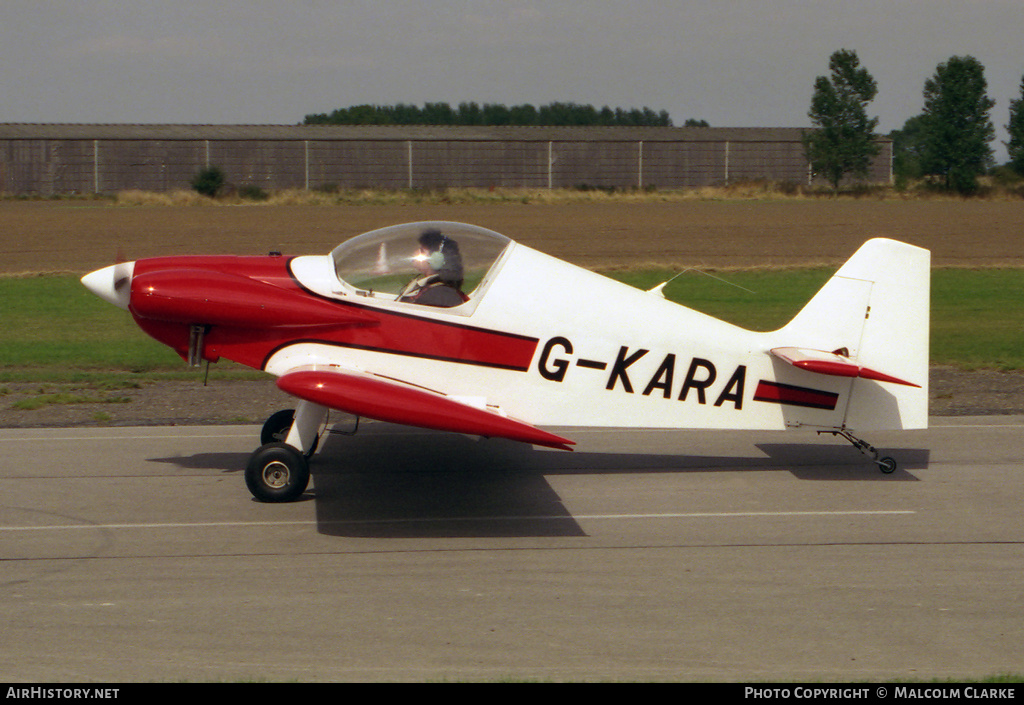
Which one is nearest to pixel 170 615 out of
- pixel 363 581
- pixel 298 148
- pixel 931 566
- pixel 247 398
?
pixel 363 581

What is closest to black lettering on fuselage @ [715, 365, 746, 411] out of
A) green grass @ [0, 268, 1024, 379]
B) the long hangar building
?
green grass @ [0, 268, 1024, 379]

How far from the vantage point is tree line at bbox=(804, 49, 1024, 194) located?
8300 centimetres

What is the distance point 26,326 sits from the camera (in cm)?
1803

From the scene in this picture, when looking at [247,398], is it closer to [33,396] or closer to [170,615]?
[33,396]

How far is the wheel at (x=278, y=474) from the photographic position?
775 cm

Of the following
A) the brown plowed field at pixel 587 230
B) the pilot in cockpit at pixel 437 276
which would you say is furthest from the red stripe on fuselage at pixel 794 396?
the brown plowed field at pixel 587 230

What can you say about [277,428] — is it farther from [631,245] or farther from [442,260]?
[631,245]

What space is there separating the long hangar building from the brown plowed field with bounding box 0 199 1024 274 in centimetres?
1607

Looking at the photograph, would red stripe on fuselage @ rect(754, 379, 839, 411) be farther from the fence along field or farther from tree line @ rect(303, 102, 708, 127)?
tree line @ rect(303, 102, 708, 127)

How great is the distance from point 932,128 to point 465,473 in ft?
281

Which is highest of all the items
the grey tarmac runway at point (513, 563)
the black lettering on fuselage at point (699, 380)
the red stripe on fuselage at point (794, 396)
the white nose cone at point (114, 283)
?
the white nose cone at point (114, 283)

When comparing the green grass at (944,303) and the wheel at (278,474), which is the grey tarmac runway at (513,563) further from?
the green grass at (944,303)

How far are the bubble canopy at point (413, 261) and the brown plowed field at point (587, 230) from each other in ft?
69.7

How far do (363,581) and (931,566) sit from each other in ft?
11.7
